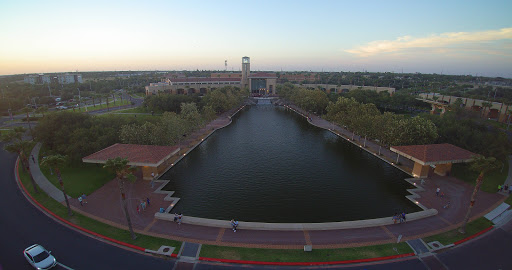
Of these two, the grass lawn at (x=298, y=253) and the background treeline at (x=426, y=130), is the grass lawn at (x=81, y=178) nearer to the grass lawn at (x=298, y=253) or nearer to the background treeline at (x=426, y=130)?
the grass lawn at (x=298, y=253)

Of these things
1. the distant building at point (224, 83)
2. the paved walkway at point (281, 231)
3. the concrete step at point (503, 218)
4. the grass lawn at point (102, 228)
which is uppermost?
the distant building at point (224, 83)

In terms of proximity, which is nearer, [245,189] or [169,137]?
[245,189]

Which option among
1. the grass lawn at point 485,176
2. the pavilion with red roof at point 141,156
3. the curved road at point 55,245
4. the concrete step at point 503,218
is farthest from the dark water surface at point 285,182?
the curved road at point 55,245

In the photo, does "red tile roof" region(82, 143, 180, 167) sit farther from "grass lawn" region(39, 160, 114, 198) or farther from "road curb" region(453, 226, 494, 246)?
"road curb" region(453, 226, 494, 246)

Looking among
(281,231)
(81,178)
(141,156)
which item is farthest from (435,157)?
(81,178)

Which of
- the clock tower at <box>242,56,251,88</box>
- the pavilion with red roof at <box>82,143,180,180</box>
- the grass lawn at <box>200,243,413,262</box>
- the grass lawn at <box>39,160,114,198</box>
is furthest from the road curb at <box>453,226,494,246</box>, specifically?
the clock tower at <box>242,56,251,88</box>

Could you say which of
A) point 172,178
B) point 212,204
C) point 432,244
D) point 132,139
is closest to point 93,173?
point 132,139

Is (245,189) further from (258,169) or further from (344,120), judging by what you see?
(344,120)
